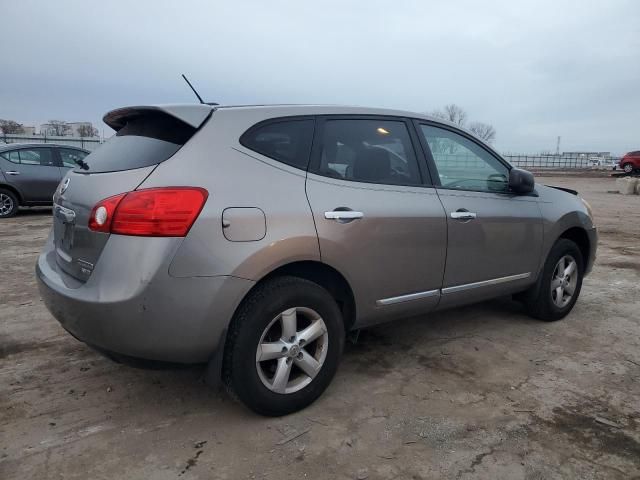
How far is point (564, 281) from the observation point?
4.49 meters

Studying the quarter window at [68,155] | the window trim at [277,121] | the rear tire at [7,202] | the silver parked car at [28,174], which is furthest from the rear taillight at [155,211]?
the rear tire at [7,202]

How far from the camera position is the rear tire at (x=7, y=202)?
35.8 ft

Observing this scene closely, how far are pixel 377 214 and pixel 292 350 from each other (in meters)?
0.93

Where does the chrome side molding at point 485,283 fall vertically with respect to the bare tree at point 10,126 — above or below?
below

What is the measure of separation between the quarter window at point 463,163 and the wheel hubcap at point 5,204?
10.5 metres

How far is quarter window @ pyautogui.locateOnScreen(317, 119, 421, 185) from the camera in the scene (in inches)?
118

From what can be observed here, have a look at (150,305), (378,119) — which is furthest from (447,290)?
(150,305)

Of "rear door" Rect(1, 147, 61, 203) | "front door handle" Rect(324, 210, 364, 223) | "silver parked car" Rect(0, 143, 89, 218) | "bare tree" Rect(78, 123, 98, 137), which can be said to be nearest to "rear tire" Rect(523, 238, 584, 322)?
"front door handle" Rect(324, 210, 364, 223)

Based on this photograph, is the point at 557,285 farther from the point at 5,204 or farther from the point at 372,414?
the point at 5,204

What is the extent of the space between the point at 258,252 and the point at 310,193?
1.58 feet

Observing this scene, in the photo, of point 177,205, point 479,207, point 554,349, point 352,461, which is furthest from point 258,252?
point 554,349

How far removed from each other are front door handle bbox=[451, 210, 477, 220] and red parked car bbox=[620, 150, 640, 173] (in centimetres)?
3508

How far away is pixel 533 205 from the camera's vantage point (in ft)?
13.5

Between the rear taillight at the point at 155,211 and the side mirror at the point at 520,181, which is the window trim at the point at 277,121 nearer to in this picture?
the rear taillight at the point at 155,211
